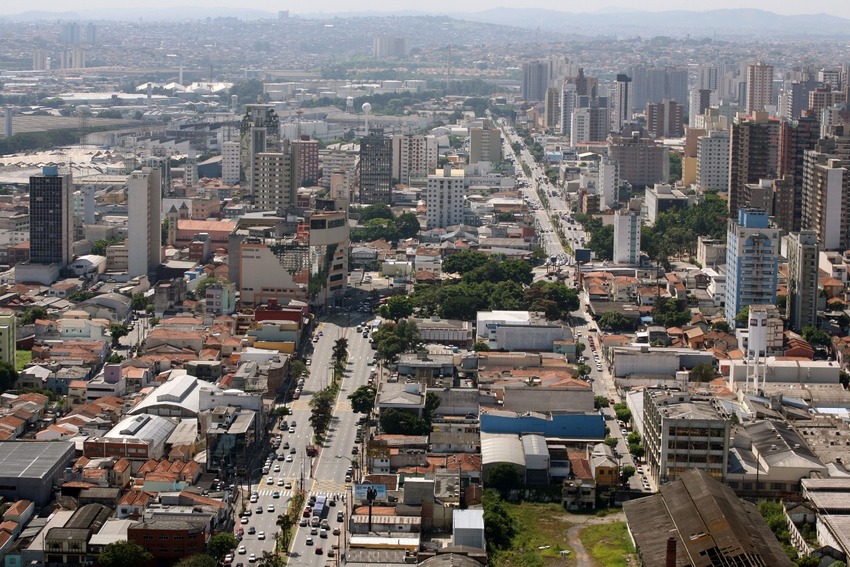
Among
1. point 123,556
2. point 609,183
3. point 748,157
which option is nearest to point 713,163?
point 609,183

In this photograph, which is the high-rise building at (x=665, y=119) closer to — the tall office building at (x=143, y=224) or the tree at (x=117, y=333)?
the tall office building at (x=143, y=224)

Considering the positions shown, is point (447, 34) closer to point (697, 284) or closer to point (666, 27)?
point (666, 27)

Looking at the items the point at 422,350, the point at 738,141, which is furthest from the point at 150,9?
the point at 422,350

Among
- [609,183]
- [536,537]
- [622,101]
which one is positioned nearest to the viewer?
[536,537]

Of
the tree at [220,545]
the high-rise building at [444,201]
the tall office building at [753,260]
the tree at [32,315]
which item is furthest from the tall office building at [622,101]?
the tree at [220,545]

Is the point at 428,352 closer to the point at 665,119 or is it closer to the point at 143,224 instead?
the point at 143,224

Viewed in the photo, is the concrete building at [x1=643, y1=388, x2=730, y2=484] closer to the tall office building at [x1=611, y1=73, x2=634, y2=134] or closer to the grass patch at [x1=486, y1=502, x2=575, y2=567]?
the grass patch at [x1=486, y1=502, x2=575, y2=567]
